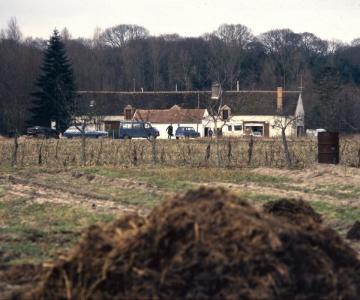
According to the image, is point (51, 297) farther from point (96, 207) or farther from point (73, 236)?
point (96, 207)

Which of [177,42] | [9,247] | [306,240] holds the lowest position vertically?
[9,247]

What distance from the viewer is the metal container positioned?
26.1 meters

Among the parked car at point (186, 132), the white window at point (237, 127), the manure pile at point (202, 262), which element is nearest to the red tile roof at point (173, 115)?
the white window at point (237, 127)

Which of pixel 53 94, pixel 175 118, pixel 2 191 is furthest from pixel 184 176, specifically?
pixel 175 118

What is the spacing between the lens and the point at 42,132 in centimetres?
5631

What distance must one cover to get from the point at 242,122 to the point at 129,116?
37.6 feet

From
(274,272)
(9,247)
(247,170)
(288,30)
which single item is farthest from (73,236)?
(288,30)

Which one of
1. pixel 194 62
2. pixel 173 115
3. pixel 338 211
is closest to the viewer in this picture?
pixel 338 211

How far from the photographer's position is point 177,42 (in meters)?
113

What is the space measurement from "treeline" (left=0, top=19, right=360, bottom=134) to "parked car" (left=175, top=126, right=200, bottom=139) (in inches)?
465

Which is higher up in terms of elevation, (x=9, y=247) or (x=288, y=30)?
(x=288, y=30)

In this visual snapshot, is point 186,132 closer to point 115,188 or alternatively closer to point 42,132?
point 42,132

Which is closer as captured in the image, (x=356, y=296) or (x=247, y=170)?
(x=356, y=296)

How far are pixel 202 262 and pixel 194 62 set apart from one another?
3810 inches
